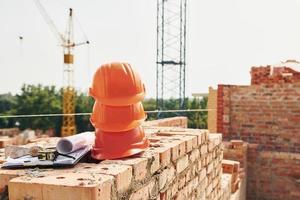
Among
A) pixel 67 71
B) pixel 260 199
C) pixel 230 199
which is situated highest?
pixel 67 71

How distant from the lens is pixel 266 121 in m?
8.48

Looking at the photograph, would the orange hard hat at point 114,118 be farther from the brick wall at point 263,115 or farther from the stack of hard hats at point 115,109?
the brick wall at point 263,115

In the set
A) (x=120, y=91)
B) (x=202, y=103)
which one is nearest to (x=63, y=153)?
(x=120, y=91)

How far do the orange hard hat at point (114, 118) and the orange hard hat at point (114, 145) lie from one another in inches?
1.4

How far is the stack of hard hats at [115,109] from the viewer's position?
2.10 m

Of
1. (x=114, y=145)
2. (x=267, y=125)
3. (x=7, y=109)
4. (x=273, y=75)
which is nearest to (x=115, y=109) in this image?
(x=114, y=145)

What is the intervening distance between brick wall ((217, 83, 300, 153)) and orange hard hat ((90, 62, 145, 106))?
6900 millimetres

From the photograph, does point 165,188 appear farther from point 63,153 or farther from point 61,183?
point 61,183

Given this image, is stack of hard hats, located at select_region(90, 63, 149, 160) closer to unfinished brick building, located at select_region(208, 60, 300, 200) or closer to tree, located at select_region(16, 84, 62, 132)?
unfinished brick building, located at select_region(208, 60, 300, 200)

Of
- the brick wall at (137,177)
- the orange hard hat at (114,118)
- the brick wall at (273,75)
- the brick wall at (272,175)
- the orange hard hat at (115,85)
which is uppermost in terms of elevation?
the brick wall at (273,75)

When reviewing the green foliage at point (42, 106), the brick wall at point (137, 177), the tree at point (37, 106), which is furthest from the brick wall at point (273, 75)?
the tree at point (37, 106)

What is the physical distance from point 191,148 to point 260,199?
518cm

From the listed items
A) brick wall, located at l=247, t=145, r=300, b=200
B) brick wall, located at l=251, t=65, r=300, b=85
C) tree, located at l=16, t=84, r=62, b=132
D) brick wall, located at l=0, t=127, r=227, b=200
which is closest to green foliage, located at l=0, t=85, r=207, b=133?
tree, located at l=16, t=84, r=62, b=132

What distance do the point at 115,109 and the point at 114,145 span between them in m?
0.21
